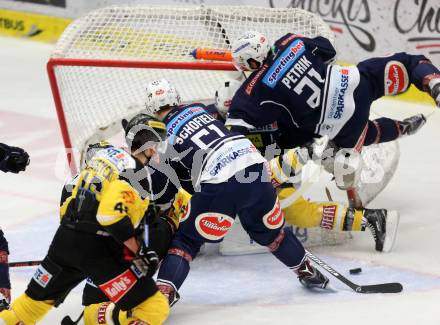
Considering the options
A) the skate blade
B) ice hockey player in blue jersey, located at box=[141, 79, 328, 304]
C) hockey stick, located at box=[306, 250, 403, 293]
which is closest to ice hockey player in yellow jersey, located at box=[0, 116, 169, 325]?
ice hockey player in blue jersey, located at box=[141, 79, 328, 304]

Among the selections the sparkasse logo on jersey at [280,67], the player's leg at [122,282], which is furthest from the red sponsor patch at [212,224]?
the sparkasse logo on jersey at [280,67]

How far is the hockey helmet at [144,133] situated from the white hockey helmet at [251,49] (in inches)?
38.0

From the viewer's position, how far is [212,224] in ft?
12.5

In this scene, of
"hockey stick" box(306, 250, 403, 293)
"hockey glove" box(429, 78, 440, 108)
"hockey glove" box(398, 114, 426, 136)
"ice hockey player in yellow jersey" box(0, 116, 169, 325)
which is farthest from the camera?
"hockey glove" box(398, 114, 426, 136)

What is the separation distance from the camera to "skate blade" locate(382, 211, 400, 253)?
4.55 m

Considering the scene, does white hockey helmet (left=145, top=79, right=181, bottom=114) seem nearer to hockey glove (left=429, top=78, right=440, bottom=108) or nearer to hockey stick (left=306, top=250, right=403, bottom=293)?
hockey stick (left=306, top=250, right=403, bottom=293)

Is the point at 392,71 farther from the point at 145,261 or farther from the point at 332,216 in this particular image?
the point at 145,261

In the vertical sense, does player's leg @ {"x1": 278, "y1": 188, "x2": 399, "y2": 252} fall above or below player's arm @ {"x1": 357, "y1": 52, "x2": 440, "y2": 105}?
below

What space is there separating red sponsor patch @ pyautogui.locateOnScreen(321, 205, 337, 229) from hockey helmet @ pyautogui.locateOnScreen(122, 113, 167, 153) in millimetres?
1200

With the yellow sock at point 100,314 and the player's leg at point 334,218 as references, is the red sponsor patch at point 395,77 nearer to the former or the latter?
the player's leg at point 334,218

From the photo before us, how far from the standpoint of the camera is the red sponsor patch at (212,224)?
12.5 feet

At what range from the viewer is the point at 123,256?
11.0ft

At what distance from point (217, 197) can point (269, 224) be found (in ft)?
0.87

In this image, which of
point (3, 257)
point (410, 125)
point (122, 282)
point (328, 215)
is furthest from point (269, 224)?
point (410, 125)
